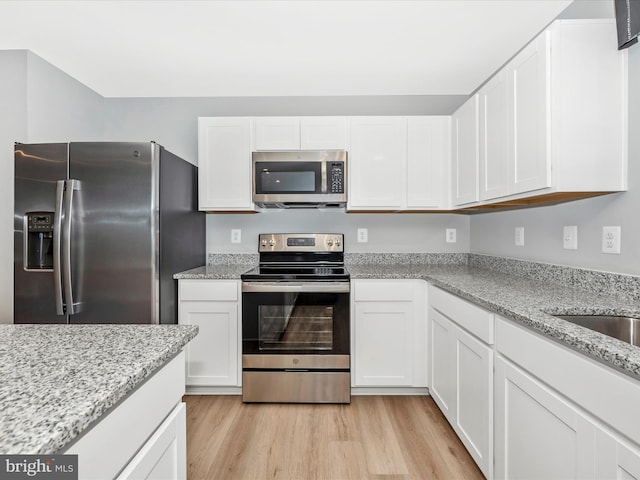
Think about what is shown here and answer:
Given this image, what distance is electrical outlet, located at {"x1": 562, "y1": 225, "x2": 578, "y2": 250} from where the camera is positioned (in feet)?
5.77

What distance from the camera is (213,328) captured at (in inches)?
93.8

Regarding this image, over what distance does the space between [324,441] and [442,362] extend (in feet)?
2.76

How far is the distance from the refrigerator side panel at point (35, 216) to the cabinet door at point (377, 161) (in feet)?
6.27

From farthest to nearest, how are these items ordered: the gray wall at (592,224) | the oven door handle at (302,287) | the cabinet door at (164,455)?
the oven door handle at (302,287), the gray wall at (592,224), the cabinet door at (164,455)

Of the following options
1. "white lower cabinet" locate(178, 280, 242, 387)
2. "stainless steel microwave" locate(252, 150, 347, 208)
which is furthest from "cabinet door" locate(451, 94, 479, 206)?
"white lower cabinet" locate(178, 280, 242, 387)

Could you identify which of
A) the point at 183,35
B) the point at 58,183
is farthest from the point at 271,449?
the point at 183,35

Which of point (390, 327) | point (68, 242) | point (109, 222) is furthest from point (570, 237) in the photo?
point (68, 242)

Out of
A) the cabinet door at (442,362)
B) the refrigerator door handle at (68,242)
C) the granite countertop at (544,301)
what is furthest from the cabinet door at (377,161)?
the refrigerator door handle at (68,242)

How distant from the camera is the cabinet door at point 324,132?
8.62ft

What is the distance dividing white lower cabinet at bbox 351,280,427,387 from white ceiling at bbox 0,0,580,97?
1.59 meters

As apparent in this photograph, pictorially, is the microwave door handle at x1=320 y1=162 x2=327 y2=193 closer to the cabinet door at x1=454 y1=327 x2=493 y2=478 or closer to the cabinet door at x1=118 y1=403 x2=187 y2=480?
the cabinet door at x1=454 y1=327 x2=493 y2=478

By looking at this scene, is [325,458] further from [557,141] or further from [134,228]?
[557,141]

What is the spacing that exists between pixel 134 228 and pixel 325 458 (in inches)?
67.1

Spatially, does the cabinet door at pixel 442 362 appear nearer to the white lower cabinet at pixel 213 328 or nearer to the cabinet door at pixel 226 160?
the white lower cabinet at pixel 213 328
